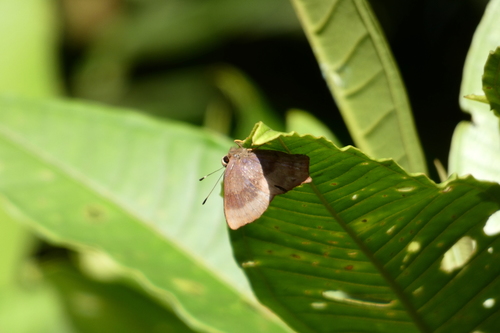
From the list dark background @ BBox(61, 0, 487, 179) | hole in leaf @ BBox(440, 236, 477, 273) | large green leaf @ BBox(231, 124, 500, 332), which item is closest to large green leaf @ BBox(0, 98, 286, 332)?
large green leaf @ BBox(231, 124, 500, 332)

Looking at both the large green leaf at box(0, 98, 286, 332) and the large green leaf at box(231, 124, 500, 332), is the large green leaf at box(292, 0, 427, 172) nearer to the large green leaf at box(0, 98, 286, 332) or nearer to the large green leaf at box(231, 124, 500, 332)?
the large green leaf at box(231, 124, 500, 332)

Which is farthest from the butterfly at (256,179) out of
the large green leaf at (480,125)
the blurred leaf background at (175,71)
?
the blurred leaf background at (175,71)

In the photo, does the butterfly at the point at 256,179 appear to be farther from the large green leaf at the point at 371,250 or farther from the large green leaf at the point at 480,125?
the large green leaf at the point at 480,125

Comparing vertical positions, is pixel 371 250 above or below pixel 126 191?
below

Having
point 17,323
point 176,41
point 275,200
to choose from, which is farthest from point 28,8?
point 275,200

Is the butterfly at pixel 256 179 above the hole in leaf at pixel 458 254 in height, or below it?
above

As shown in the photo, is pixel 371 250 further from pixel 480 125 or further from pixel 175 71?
pixel 175 71

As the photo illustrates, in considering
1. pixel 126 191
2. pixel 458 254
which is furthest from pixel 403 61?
pixel 458 254
